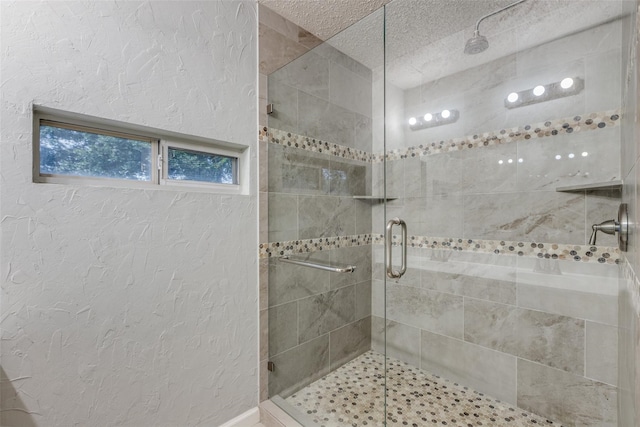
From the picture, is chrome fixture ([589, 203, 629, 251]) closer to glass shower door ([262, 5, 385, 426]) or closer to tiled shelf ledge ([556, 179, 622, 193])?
tiled shelf ledge ([556, 179, 622, 193])

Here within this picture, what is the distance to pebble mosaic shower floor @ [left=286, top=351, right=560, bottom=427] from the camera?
1.62 metres

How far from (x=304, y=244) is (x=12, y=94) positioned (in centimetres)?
145

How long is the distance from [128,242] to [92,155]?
0.42m

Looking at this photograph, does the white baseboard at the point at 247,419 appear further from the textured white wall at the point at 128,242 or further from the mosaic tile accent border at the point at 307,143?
the mosaic tile accent border at the point at 307,143

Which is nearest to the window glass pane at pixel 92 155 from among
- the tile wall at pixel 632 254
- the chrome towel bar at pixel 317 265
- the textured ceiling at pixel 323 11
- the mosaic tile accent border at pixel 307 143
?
the mosaic tile accent border at pixel 307 143

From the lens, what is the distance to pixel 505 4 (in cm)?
167

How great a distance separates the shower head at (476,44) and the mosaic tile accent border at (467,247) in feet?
4.16

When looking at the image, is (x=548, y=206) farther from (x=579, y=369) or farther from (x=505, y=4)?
(x=505, y=4)

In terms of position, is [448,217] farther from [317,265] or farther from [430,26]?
[430,26]

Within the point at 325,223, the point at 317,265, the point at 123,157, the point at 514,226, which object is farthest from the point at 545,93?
the point at 123,157

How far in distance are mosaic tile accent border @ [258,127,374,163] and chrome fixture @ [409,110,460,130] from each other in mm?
521

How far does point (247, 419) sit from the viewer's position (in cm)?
166

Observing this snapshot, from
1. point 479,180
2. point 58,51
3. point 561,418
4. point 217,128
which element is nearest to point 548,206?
point 479,180

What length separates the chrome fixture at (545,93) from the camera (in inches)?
63.0
